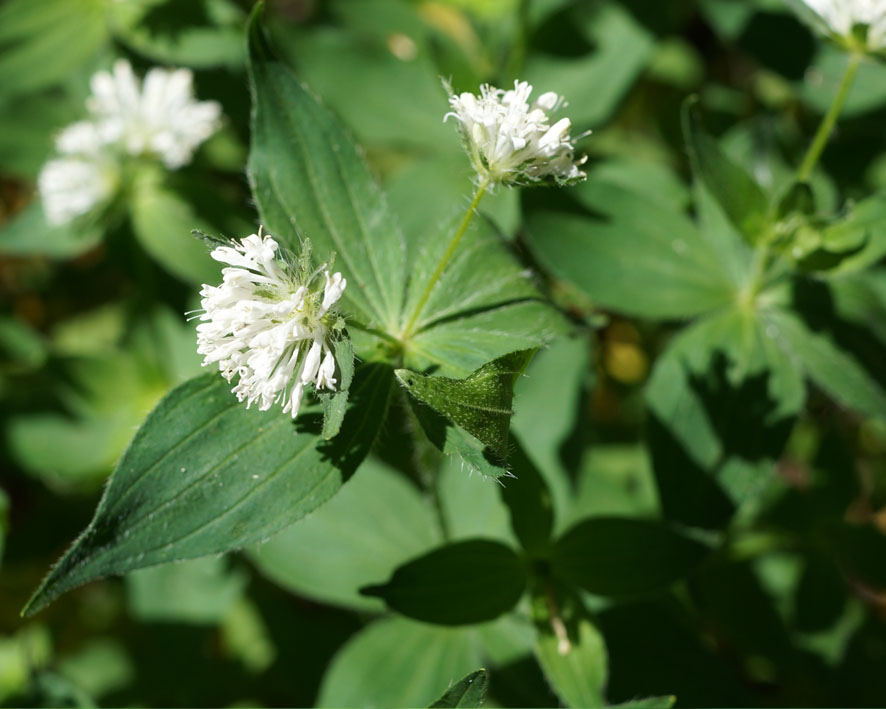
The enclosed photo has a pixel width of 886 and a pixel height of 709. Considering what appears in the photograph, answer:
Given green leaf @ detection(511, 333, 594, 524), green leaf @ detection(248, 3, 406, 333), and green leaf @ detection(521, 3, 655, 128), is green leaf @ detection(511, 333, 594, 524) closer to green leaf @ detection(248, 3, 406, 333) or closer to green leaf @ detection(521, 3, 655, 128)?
green leaf @ detection(248, 3, 406, 333)

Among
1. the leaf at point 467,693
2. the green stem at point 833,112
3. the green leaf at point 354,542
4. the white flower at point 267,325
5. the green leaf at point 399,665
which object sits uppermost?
the green stem at point 833,112

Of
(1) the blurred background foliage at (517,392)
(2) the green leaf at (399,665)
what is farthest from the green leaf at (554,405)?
(2) the green leaf at (399,665)

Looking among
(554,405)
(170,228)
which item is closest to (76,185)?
(170,228)

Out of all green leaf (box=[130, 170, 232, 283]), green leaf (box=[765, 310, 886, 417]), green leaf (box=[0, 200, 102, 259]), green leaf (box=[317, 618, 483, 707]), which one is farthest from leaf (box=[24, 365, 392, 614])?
green leaf (box=[0, 200, 102, 259])

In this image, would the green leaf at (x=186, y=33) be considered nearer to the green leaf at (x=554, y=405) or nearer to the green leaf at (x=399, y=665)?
the green leaf at (x=554, y=405)

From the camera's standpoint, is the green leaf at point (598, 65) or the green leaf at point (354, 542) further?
the green leaf at point (598, 65)

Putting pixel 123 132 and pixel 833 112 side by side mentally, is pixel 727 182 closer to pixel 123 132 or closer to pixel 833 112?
pixel 833 112
